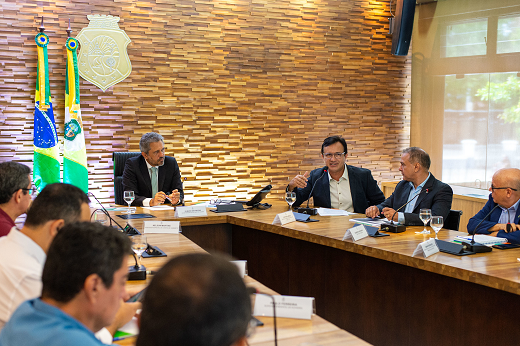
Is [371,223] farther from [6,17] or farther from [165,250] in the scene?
[6,17]

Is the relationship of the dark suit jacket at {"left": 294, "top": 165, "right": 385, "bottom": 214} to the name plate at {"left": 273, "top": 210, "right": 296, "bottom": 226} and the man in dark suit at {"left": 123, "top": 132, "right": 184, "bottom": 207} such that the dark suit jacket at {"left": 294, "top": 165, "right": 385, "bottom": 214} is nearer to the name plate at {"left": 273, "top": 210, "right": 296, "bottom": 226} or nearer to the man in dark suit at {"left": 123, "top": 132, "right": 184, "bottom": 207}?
the name plate at {"left": 273, "top": 210, "right": 296, "bottom": 226}

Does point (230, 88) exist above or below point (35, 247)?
above

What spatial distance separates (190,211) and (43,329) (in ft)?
9.72

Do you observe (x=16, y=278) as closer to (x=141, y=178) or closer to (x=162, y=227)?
(x=162, y=227)

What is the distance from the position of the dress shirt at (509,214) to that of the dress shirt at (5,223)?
118 inches

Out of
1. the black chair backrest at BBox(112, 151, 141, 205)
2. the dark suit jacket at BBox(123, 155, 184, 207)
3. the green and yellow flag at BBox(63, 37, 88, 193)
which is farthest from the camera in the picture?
the green and yellow flag at BBox(63, 37, 88, 193)

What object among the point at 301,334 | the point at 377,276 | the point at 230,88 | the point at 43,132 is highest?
the point at 230,88

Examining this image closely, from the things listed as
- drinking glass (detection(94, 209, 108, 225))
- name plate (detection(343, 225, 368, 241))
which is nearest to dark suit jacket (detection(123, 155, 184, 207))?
drinking glass (detection(94, 209, 108, 225))

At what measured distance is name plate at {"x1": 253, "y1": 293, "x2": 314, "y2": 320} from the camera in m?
1.78

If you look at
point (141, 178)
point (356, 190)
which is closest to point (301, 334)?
point (356, 190)

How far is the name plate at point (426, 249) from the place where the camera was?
103 inches

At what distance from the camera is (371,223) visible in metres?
3.61

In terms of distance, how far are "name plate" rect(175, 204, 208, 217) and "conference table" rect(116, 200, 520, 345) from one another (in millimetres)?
48

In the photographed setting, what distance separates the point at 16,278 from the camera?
5.13 feet
